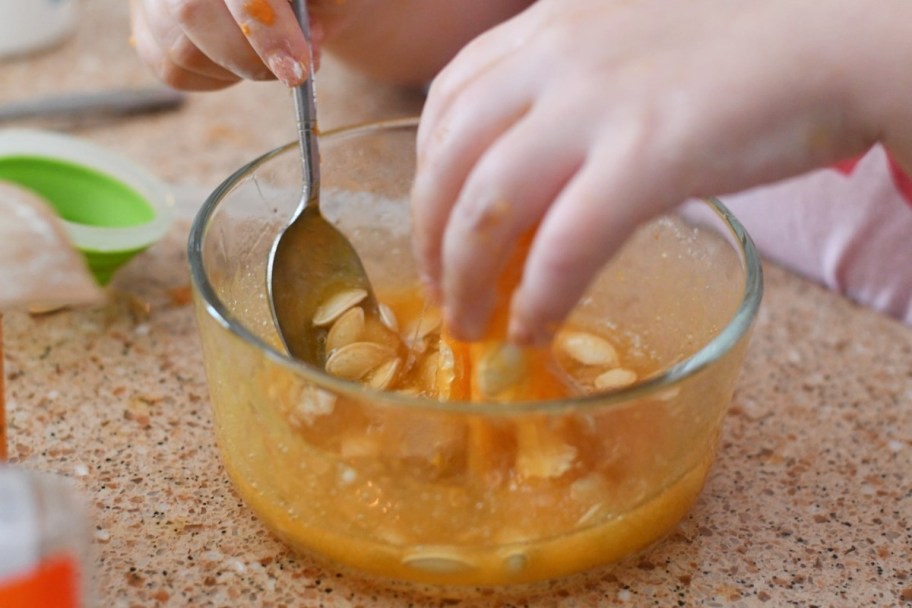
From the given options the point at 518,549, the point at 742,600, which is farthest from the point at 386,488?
the point at 742,600

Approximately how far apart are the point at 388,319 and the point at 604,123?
24cm

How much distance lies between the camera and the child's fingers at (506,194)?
347mm

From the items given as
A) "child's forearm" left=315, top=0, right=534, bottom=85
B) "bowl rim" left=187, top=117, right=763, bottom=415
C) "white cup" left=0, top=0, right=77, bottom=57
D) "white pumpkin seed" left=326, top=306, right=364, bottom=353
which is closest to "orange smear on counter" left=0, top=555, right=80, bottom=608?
"bowl rim" left=187, top=117, right=763, bottom=415

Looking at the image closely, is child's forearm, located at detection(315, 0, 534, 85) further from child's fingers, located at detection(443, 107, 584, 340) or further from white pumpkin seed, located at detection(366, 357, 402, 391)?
child's fingers, located at detection(443, 107, 584, 340)

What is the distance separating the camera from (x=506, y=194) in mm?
349

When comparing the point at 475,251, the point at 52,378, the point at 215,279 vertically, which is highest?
the point at 475,251

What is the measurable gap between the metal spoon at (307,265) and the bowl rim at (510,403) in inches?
1.5

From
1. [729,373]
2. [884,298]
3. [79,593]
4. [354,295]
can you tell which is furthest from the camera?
[884,298]

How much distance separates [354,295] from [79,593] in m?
0.25

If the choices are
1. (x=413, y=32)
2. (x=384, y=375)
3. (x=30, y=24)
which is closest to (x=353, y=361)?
(x=384, y=375)

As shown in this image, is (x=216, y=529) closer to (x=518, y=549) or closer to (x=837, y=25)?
(x=518, y=549)

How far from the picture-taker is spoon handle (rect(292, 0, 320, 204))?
0.55 m

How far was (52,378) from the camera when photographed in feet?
1.92

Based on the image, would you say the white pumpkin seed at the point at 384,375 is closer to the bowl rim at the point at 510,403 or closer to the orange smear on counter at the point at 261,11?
the bowl rim at the point at 510,403
